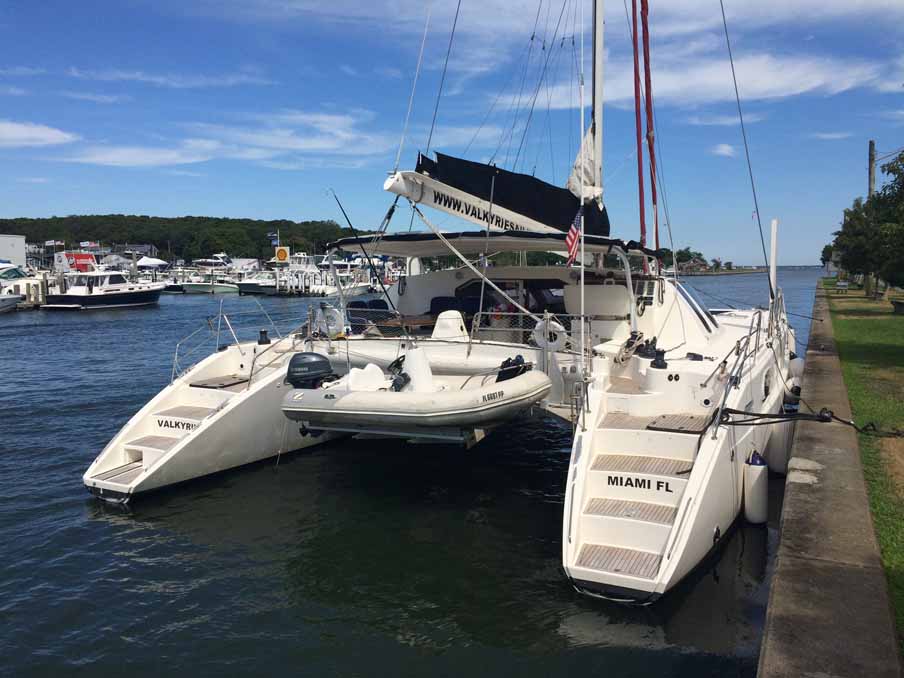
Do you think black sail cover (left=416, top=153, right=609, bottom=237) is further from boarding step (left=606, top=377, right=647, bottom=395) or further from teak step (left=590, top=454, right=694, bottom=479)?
teak step (left=590, top=454, right=694, bottom=479)

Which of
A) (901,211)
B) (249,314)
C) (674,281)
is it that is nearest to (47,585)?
(674,281)

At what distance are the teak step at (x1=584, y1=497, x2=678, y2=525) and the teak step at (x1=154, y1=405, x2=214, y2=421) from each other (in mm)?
5450

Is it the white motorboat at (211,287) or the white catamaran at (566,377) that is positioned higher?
the white motorboat at (211,287)

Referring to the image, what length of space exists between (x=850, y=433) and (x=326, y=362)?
6.37 m

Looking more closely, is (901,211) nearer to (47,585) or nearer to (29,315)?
(47,585)

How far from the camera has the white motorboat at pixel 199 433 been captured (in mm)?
8578

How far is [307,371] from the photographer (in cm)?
841

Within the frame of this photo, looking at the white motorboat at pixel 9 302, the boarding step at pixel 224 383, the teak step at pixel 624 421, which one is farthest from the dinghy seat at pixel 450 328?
the white motorboat at pixel 9 302

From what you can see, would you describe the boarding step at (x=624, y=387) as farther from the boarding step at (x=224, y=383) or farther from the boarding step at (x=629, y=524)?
the boarding step at (x=224, y=383)

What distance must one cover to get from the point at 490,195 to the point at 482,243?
2.24ft

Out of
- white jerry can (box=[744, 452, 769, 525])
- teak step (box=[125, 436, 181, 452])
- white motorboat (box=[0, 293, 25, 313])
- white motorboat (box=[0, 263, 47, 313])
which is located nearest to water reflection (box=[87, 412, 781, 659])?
white jerry can (box=[744, 452, 769, 525])

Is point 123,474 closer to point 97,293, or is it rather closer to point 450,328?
point 450,328

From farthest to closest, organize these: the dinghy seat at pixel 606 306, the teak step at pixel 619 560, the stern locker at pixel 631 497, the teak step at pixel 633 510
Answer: the dinghy seat at pixel 606 306 < the teak step at pixel 633 510 < the stern locker at pixel 631 497 < the teak step at pixel 619 560

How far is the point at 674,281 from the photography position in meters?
11.6
